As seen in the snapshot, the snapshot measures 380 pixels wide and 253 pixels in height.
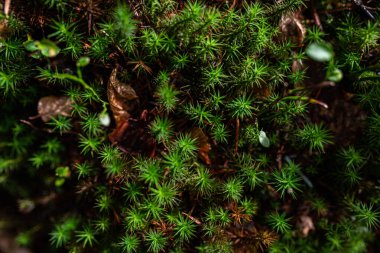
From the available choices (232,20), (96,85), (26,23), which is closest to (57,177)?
(96,85)

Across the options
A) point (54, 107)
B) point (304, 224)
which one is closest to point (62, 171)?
point (54, 107)

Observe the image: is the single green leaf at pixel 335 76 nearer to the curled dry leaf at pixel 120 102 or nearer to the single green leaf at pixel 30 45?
the curled dry leaf at pixel 120 102

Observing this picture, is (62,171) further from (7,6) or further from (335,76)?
(335,76)

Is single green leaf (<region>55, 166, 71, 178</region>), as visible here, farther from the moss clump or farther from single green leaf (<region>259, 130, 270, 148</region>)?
single green leaf (<region>259, 130, 270, 148</region>)

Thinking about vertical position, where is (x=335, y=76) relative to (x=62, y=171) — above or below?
above

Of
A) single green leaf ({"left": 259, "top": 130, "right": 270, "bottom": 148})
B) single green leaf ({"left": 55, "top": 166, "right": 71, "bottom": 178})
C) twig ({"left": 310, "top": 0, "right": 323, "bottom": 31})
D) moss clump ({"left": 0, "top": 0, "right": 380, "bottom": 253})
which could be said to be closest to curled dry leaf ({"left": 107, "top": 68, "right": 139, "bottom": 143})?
moss clump ({"left": 0, "top": 0, "right": 380, "bottom": 253})

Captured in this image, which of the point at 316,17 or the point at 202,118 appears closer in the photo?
the point at 202,118
